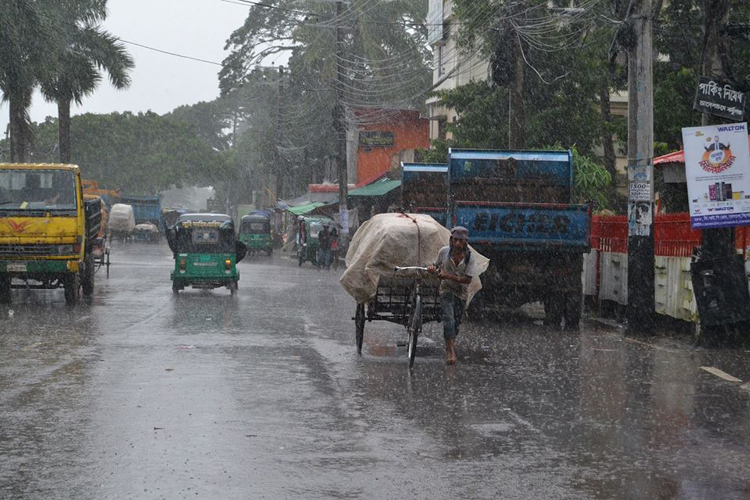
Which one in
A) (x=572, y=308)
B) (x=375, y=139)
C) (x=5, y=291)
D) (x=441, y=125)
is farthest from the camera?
(x=375, y=139)

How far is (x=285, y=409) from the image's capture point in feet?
32.0

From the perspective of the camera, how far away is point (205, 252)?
27750mm

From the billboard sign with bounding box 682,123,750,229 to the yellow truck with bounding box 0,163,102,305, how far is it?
12.4 metres

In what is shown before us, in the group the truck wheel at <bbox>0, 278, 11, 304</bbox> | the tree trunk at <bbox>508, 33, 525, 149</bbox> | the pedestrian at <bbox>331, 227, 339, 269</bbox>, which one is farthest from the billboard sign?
the pedestrian at <bbox>331, 227, 339, 269</bbox>

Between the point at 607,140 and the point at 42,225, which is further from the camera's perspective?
the point at 607,140

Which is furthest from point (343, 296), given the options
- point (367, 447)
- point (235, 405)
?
point (367, 447)

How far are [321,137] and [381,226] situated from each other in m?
60.4

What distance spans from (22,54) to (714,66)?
82.9ft

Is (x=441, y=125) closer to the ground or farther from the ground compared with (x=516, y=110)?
farther from the ground

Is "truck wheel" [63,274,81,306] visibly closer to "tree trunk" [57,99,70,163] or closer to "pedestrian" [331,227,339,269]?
"pedestrian" [331,227,339,269]

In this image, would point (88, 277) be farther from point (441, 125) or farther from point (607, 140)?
point (441, 125)

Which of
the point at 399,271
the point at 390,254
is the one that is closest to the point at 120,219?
the point at 390,254

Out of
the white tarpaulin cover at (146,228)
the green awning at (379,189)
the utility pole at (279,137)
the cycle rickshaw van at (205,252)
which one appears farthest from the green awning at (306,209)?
the cycle rickshaw van at (205,252)

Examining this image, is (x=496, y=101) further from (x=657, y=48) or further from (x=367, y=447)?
A: (x=367, y=447)
